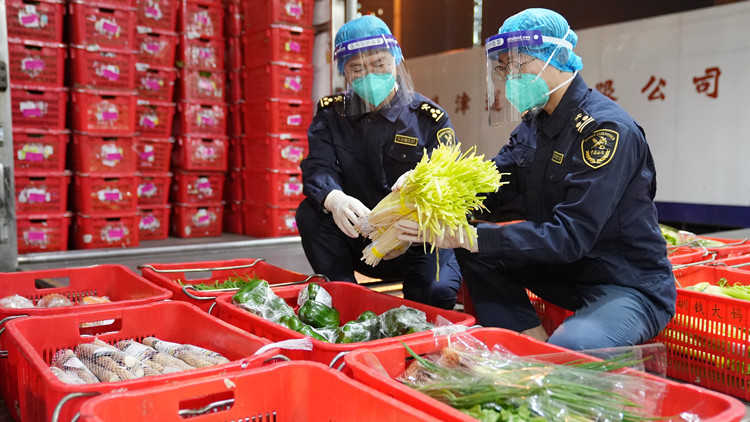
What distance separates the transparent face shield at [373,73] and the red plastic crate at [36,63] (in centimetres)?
300

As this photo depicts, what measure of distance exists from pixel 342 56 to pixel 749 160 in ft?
15.4

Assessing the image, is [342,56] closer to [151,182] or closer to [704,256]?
[704,256]

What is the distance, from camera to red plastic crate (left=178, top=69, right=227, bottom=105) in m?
5.38

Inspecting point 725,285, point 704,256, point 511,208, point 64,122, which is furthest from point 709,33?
point 64,122

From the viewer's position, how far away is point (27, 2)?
4.39 m

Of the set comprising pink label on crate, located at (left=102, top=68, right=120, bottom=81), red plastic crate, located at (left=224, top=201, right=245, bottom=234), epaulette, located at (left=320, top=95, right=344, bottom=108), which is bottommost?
red plastic crate, located at (left=224, top=201, right=245, bottom=234)

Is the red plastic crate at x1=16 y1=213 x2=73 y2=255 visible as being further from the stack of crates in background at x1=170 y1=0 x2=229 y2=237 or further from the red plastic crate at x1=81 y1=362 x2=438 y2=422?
the red plastic crate at x1=81 y1=362 x2=438 y2=422

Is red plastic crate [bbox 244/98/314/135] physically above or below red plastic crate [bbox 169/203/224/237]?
above

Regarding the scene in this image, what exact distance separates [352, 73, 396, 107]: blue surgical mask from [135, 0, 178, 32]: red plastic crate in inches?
136

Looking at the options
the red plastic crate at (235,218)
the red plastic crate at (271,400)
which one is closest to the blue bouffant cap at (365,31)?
the red plastic crate at (271,400)

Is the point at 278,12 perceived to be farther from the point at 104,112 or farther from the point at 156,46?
the point at 104,112

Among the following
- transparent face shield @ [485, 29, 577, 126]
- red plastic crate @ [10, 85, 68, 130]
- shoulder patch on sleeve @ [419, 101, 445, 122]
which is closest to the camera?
transparent face shield @ [485, 29, 577, 126]

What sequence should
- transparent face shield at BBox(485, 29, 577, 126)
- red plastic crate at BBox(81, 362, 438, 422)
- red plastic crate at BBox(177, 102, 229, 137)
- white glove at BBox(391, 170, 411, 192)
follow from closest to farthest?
red plastic crate at BBox(81, 362, 438, 422)
white glove at BBox(391, 170, 411, 192)
transparent face shield at BBox(485, 29, 577, 126)
red plastic crate at BBox(177, 102, 229, 137)

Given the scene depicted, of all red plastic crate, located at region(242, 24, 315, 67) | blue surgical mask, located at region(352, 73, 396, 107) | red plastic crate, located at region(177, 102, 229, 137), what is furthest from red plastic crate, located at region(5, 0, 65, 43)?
blue surgical mask, located at region(352, 73, 396, 107)
